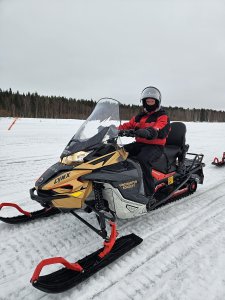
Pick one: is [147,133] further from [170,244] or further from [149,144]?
[170,244]

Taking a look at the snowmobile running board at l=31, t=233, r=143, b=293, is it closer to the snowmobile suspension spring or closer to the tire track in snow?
the tire track in snow

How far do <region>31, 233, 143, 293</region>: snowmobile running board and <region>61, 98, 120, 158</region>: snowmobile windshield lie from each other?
1.17m

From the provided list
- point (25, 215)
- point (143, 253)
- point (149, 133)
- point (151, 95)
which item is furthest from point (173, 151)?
point (25, 215)

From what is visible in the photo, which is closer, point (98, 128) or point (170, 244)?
point (170, 244)

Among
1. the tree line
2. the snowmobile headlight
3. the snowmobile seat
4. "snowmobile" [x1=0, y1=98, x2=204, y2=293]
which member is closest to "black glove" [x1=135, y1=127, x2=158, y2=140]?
"snowmobile" [x1=0, y1=98, x2=204, y2=293]

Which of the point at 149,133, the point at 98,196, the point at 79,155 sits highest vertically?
the point at 149,133

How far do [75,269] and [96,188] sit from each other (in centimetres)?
93

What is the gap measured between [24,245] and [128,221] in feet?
4.77

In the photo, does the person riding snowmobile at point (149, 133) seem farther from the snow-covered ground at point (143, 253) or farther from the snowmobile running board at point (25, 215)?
the snowmobile running board at point (25, 215)

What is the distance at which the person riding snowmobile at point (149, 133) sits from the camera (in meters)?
3.67

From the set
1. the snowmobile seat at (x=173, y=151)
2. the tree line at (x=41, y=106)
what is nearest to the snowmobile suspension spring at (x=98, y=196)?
the snowmobile seat at (x=173, y=151)

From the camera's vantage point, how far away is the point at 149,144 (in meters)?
3.99

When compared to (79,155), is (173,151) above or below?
below

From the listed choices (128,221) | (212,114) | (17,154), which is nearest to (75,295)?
(128,221)
